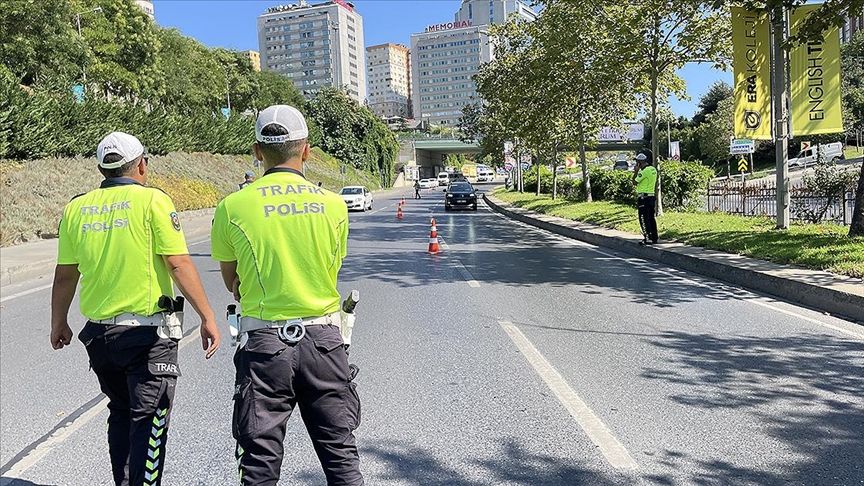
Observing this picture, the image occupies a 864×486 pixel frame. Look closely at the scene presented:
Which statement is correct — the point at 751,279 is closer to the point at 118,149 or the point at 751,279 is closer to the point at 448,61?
the point at 118,149

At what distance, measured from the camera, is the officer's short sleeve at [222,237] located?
2.75 metres

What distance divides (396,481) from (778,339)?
4.64m

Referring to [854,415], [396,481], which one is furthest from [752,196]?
[396,481]

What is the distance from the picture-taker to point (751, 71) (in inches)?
531

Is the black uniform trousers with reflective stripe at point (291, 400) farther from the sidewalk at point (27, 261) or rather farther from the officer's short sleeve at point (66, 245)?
the sidewalk at point (27, 261)

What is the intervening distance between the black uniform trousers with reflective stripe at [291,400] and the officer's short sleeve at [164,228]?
817 millimetres

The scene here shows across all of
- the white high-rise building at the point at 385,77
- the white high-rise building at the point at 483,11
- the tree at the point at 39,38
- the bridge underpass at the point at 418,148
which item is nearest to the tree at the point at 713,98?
the bridge underpass at the point at 418,148

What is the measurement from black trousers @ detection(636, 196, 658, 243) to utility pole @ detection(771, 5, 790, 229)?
2349 mm

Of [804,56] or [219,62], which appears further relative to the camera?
[219,62]

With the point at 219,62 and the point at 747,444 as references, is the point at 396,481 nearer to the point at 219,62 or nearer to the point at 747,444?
the point at 747,444

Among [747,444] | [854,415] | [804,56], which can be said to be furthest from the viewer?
[804,56]

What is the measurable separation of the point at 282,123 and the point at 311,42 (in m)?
160

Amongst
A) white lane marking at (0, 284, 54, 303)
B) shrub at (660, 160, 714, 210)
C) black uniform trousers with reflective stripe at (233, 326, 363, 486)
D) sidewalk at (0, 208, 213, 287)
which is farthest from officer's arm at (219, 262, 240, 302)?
shrub at (660, 160, 714, 210)

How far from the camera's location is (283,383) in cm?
268
